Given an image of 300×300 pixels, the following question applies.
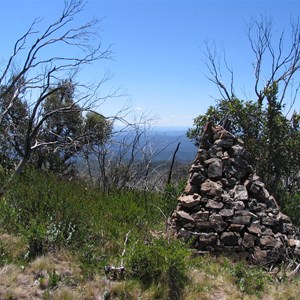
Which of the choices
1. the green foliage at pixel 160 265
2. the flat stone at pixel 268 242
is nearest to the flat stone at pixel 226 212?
the flat stone at pixel 268 242

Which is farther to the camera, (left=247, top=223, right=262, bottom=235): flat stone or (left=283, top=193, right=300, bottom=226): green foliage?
(left=283, top=193, right=300, bottom=226): green foliage

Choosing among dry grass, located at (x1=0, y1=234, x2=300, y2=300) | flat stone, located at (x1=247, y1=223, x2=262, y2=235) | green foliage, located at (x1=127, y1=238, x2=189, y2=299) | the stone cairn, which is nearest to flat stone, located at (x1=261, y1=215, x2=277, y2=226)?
the stone cairn

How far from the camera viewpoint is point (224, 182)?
5.99m

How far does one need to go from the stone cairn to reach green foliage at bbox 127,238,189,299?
104 centimetres

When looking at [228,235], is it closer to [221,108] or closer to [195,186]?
[195,186]

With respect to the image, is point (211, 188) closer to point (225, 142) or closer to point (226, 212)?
point (226, 212)

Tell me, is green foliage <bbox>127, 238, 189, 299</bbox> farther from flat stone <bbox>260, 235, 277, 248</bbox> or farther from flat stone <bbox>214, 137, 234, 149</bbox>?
flat stone <bbox>214, 137, 234, 149</bbox>

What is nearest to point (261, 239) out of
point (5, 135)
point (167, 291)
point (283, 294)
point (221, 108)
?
point (283, 294)

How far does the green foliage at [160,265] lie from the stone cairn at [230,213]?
3.40ft

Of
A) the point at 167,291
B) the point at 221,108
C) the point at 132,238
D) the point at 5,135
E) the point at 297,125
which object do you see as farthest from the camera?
the point at 5,135

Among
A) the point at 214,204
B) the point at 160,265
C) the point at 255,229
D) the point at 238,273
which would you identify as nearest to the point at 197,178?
the point at 214,204

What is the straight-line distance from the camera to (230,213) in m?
5.62

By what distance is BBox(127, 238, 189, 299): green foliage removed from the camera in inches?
172

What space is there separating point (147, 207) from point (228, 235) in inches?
79.2
